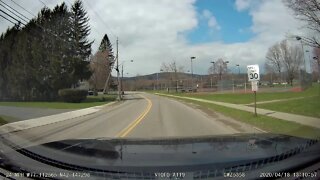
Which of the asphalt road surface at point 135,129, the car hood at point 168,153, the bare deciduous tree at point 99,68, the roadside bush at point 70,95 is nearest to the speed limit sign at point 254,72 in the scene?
the asphalt road surface at point 135,129

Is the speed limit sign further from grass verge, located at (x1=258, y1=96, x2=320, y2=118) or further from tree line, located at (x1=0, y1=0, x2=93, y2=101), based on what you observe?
tree line, located at (x1=0, y1=0, x2=93, y2=101)

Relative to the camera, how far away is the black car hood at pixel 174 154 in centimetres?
452

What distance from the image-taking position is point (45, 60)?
6212 centimetres

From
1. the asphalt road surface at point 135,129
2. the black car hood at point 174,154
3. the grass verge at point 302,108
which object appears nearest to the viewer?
the black car hood at point 174,154

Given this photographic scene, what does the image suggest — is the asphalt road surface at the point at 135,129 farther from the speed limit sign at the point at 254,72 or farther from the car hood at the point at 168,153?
the car hood at the point at 168,153

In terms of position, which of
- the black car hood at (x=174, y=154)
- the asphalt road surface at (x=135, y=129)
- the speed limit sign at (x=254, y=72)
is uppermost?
the speed limit sign at (x=254, y=72)

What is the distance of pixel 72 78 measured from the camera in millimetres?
63188

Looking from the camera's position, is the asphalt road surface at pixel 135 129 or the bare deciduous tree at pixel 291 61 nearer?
the asphalt road surface at pixel 135 129

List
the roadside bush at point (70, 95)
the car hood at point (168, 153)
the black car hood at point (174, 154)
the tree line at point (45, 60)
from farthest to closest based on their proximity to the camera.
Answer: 1. the tree line at point (45, 60)
2. the roadside bush at point (70, 95)
3. the car hood at point (168, 153)
4. the black car hood at point (174, 154)

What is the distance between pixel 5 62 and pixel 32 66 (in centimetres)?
852

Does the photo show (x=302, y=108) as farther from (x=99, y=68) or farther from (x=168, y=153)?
(x=99, y=68)

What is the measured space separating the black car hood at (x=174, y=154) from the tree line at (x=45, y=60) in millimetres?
56678

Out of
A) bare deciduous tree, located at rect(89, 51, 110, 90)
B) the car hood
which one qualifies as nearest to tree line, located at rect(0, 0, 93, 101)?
bare deciduous tree, located at rect(89, 51, 110, 90)

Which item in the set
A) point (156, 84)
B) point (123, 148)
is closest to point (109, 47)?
point (156, 84)
